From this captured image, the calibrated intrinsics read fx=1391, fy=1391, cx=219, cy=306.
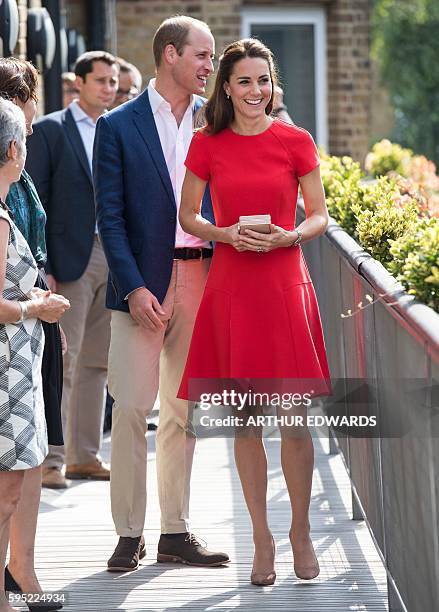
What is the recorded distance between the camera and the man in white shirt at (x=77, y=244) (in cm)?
638

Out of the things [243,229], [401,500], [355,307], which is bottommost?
[401,500]

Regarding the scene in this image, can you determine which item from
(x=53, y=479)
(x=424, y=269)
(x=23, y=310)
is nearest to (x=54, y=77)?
(x=53, y=479)

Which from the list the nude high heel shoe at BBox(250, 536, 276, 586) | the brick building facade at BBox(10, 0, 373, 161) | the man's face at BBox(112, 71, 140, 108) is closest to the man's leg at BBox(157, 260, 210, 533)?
the nude high heel shoe at BBox(250, 536, 276, 586)

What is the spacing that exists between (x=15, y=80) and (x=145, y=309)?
0.95 m

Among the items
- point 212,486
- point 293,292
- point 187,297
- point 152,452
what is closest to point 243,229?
point 293,292

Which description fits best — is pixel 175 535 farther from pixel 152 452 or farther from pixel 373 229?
pixel 152 452

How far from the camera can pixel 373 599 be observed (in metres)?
4.68

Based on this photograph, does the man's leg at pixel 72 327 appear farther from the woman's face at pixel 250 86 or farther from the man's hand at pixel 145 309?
the woman's face at pixel 250 86

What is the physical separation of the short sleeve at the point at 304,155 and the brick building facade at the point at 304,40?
9.42m

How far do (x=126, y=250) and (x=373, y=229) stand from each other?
2.90 feet

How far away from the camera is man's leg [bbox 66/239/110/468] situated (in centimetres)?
660

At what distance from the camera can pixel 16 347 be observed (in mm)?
4117

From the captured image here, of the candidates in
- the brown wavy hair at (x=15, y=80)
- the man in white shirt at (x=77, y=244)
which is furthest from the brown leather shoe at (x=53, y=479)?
the brown wavy hair at (x=15, y=80)

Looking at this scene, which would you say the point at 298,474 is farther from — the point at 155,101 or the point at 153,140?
the point at 155,101
